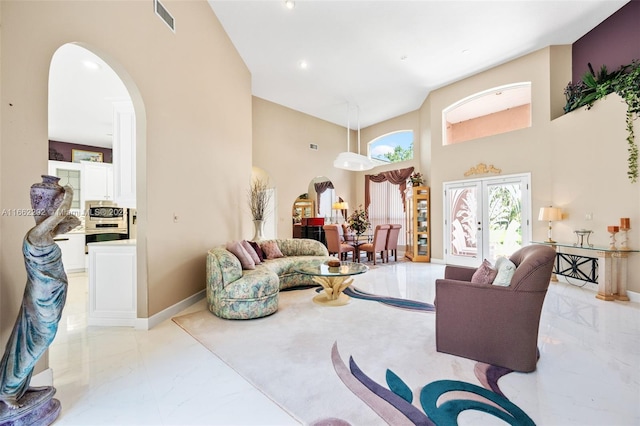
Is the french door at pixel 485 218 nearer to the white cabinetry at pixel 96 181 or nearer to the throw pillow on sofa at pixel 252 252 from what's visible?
the throw pillow on sofa at pixel 252 252

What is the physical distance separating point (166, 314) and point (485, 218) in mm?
6373

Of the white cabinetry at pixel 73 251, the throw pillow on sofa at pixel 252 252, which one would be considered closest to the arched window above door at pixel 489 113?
the throw pillow on sofa at pixel 252 252

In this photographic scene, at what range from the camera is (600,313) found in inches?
138

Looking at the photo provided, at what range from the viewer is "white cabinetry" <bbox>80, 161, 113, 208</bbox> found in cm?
646

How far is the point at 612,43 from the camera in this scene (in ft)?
14.8

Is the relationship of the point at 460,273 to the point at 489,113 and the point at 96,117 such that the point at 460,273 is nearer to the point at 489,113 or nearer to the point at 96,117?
the point at 489,113

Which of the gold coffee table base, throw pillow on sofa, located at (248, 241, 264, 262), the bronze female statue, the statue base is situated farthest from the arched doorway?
the gold coffee table base

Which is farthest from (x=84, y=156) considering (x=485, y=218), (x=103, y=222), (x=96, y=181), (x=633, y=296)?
(x=633, y=296)

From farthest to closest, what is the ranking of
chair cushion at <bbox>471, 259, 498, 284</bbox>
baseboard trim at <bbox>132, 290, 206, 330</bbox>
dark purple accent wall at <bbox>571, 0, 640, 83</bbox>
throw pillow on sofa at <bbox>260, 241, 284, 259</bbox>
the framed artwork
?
1. the framed artwork
2. throw pillow on sofa at <bbox>260, 241, 284, 259</bbox>
3. dark purple accent wall at <bbox>571, 0, 640, 83</bbox>
4. baseboard trim at <bbox>132, 290, 206, 330</bbox>
5. chair cushion at <bbox>471, 259, 498, 284</bbox>

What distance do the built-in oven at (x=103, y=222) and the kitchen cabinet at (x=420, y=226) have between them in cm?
735

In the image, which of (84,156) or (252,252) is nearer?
(252,252)

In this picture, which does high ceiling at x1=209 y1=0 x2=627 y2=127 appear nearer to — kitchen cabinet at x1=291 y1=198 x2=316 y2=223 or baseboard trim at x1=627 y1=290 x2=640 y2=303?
kitchen cabinet at x1=291 y1=198 x2=316 y2=223

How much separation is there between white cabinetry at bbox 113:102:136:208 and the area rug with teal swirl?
1.66m

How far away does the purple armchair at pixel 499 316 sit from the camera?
85.3 inches
